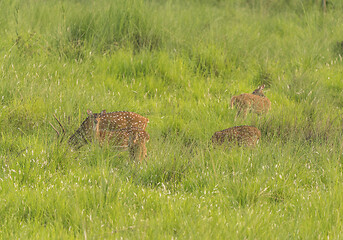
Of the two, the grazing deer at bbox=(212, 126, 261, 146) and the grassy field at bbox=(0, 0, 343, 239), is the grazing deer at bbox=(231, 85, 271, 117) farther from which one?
the grazing deer at bbox=(212, 126, 261, 146)

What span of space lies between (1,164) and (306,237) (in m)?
3.26

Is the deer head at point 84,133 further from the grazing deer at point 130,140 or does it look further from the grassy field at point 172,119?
the grassy field at point 172,119

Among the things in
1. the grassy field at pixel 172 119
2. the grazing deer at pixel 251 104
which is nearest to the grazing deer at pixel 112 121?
the grassy field at pixel 172 119

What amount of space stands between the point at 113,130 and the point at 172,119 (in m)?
1.04

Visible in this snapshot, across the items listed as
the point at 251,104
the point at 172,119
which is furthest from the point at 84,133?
the point at 251,104

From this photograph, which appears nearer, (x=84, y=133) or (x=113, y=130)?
(x=84, y=133)

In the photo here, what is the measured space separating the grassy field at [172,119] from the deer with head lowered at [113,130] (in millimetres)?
198

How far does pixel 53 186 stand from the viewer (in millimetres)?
4840

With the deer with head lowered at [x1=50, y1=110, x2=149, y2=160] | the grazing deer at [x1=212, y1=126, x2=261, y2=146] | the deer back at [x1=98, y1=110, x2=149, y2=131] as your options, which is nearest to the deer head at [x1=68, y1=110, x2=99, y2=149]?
the deer with head lowered at [x1=50, y1=110, x2=149, y2=160]

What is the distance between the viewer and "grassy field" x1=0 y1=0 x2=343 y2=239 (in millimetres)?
4340

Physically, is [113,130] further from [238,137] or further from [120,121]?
[238,137]

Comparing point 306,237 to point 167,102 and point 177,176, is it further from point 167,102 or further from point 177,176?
point 167,102

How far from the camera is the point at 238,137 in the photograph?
608 cm

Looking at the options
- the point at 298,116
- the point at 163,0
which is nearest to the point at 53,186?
the point at 298,116
